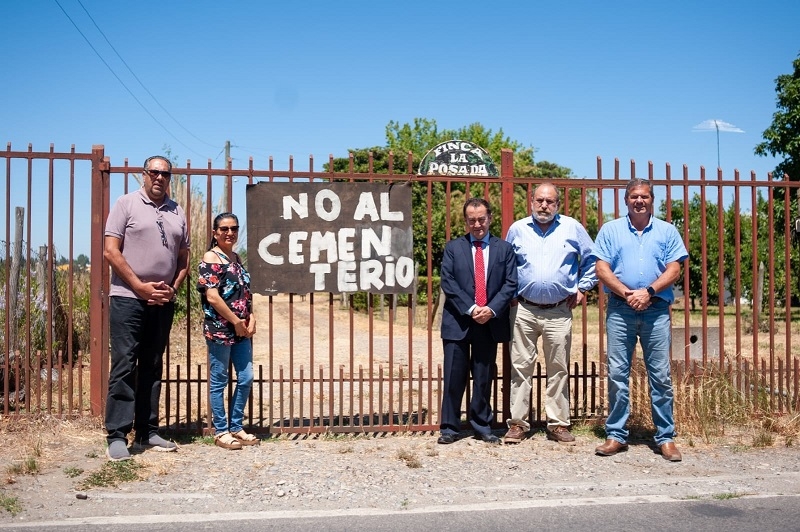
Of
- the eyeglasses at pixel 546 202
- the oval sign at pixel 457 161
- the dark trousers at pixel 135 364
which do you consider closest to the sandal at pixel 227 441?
the dark trousers at pixel 135 364

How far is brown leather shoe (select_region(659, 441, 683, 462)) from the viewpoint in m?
5.60

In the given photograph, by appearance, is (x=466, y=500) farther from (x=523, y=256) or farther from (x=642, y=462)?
(x=523, y=256)

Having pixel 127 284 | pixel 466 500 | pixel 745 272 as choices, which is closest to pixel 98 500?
pixel 127 284

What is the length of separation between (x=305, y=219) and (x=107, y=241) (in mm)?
1627

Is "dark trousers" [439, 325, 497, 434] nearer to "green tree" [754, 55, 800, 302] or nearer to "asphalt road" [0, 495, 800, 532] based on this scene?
"asphalt road" [0, 495, 800, 532]

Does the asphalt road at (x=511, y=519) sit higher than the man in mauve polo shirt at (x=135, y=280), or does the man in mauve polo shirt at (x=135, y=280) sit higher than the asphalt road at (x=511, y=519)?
the man in mauve polo shirt at (x=135, y=280)

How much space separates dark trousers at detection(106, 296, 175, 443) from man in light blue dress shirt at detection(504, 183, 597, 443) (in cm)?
286

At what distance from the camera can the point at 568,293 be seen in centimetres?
602

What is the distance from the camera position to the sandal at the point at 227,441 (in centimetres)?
595

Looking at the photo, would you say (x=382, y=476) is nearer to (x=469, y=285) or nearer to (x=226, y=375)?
(x=226, y=375)

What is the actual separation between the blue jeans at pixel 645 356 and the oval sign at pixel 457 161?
5.60 feet

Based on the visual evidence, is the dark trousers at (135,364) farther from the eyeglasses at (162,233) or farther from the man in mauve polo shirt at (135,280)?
the eyeglasses at (162,233)

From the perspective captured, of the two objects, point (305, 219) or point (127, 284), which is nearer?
point (127, 284)

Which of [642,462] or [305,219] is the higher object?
[305,219]
